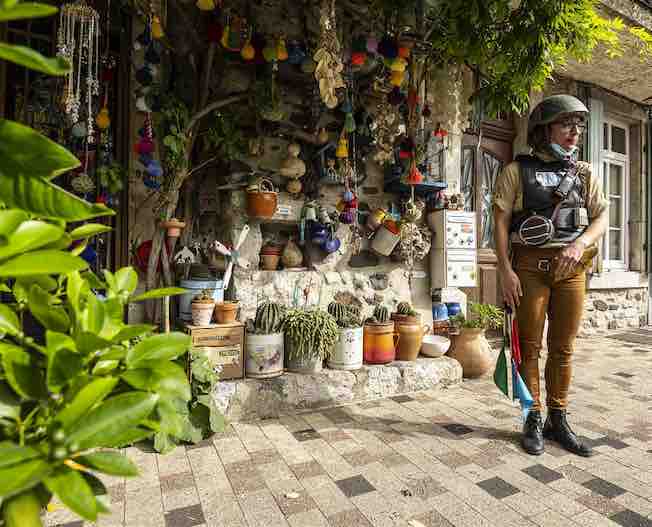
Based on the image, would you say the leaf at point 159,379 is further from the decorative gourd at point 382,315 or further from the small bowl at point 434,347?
the small bowl at point 434,347

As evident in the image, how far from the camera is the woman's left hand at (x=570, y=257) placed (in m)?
2.05

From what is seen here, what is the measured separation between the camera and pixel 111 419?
1.45ft

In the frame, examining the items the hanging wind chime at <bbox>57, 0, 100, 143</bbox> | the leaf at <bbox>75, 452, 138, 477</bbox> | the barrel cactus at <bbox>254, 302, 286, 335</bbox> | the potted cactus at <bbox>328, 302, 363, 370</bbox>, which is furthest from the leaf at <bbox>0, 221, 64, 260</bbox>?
the potted cactus at <bbox>328, 302, 363, 370</bbox>

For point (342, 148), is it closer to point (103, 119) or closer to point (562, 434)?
point (103, 119)

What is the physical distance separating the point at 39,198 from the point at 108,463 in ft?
0.89

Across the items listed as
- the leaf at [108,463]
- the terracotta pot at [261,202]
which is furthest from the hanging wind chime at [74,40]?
the leaf at [108,463]

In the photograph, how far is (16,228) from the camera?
1.42 feet

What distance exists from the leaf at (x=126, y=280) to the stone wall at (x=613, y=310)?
562 cm

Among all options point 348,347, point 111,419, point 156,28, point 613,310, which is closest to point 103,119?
point 156,28

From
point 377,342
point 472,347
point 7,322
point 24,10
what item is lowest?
point 472,347

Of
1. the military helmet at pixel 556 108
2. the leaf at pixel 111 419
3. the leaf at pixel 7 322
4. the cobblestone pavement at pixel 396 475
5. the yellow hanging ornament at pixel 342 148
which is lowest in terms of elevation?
the cobblestone pavement at pixel 396 475

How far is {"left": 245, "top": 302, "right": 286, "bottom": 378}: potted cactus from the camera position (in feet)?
8.80

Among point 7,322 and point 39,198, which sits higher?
point 39,198

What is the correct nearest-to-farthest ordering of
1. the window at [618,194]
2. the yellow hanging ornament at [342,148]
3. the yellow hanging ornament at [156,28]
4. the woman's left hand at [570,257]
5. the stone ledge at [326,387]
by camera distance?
the woman's left hand at [570,257]
the stone ledge at [326,387]
the yellow hanging ornament at [156,28]
the yellow hanging ornament at [342,148]
the window at [618,194]
